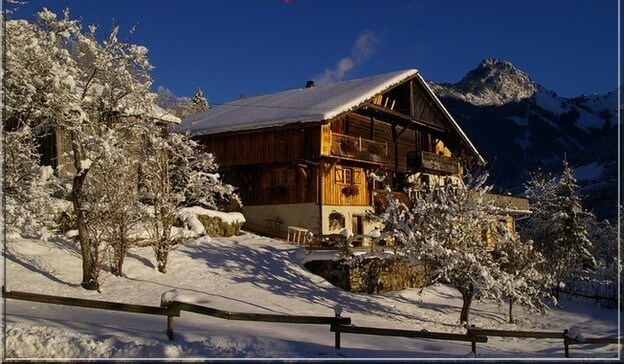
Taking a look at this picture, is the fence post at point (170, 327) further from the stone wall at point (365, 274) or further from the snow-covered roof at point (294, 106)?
the snow-covered roof at point (294, 106)

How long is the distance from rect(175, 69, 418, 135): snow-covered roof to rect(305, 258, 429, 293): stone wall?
26.0 feet

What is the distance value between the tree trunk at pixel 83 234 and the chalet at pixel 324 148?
34.7 ft

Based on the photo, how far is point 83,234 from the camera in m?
16.0

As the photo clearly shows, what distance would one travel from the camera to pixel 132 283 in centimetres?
1742

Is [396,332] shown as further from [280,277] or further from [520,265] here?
[520,265]

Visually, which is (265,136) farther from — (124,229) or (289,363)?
(289,363)

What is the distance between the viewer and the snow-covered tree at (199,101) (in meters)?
66.5

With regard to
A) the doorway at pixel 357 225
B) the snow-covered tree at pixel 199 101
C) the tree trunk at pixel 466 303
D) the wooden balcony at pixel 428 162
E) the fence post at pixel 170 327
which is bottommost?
the tree trunk at pixel 466 303

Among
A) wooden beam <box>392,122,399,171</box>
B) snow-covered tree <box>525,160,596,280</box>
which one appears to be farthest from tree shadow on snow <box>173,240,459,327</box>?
wooden beam <box>392,122,399,171</box>

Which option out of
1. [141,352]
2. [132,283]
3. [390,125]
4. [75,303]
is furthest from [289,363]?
[390,125]

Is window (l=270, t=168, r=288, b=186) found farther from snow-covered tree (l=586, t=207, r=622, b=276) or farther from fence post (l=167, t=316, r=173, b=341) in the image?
snow-covered tree (l=586, t=207, r=622, b=276)

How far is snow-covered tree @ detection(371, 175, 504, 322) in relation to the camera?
733 inches

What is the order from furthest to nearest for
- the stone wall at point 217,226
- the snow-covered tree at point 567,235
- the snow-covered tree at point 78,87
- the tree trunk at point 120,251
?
the snow-covered tree at point 567,235 → the stone wall at point 217,226 → the tree trunk at point 120,251 → the snow-covered tree at point 78,87

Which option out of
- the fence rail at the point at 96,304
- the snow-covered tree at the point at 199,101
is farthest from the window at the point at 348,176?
the snow-covered tree at the point at 199,101
